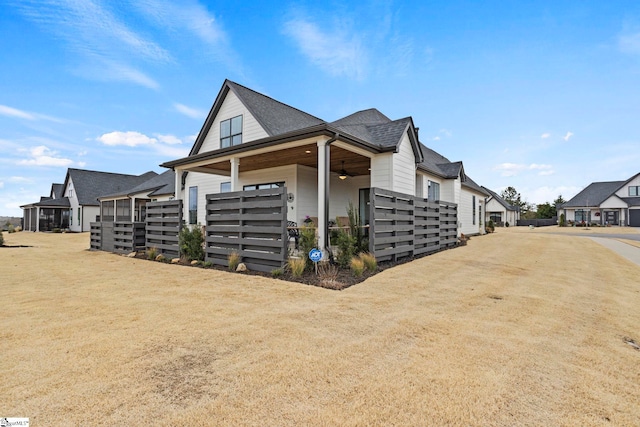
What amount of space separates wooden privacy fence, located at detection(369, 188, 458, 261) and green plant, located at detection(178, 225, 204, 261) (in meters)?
5.03

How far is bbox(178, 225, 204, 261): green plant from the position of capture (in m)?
8.76

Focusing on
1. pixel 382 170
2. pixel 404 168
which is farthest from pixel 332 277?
pixel 404 168

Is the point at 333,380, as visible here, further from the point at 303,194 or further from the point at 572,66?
the point at 572,66

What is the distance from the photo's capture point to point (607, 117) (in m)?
14.8

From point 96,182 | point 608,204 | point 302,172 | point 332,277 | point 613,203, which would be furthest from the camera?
point 608,204

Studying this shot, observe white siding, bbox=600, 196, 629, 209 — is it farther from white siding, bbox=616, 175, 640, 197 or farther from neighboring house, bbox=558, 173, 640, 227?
white siding, bbox=616, 175, 640, 197

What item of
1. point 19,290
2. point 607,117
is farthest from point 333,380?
point 607,117

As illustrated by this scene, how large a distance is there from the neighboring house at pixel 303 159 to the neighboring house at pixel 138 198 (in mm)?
5709

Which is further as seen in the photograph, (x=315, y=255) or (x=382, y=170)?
(x=382, y=170)

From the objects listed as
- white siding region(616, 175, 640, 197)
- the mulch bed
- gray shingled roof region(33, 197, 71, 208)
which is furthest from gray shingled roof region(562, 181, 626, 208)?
gray shingled roof region(33, 197, 71, 208)

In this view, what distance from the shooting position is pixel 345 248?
6.80 meters

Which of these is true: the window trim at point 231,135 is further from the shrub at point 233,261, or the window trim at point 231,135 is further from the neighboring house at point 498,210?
the neighboring house at point 498,210

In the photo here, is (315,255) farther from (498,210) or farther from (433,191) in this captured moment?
(498,210)

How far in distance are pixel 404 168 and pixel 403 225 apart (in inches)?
103
